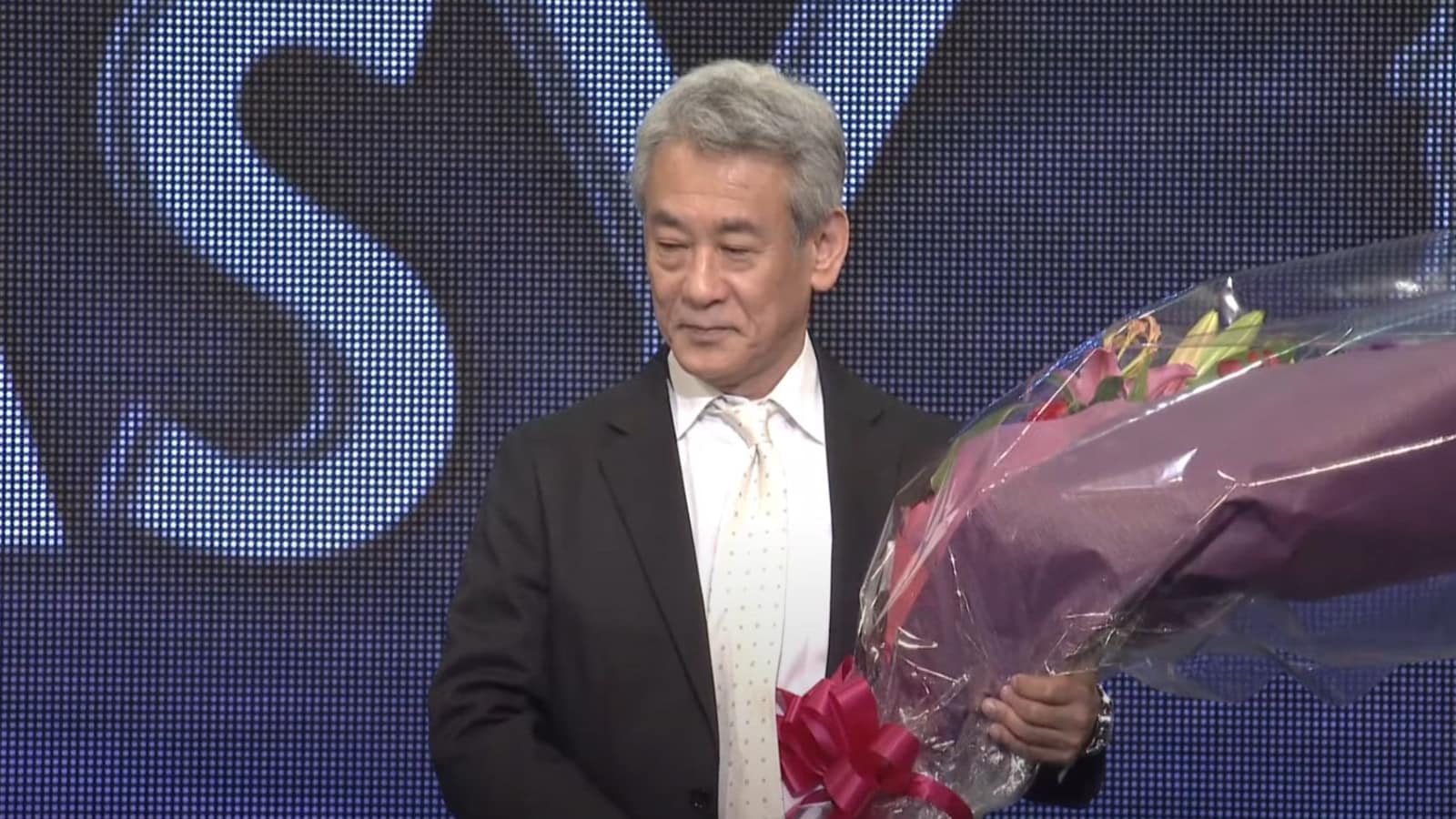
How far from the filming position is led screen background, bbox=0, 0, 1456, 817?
296cm

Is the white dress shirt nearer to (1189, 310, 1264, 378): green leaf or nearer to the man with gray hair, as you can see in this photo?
the man with gray hair

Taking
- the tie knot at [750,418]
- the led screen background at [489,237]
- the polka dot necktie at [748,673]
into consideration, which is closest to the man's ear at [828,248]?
the tie knot at [750,418]

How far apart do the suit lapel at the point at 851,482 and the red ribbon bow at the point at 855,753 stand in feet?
0.94

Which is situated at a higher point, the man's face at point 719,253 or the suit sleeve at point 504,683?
the man's face at point 719,253

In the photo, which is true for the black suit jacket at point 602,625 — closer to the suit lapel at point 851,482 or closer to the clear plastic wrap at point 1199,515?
the suit lapel at point 851,482

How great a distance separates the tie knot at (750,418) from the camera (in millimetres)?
1678

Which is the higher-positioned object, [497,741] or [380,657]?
[497,741]

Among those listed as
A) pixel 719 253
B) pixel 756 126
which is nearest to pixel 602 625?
pixel 719 253

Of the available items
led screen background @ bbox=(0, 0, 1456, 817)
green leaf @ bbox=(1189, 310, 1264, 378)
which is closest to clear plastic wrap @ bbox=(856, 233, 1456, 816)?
green leaf @ bbox=(1189, 310, 1264, 378)

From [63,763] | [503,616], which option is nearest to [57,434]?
[63,763]

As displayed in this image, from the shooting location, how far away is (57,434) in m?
2.98

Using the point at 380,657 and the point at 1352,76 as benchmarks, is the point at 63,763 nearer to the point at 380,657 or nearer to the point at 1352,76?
the point at 380,657

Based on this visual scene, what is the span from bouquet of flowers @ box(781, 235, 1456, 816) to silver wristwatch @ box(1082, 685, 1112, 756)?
4.9 inches

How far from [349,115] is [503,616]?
1615 millimetres
